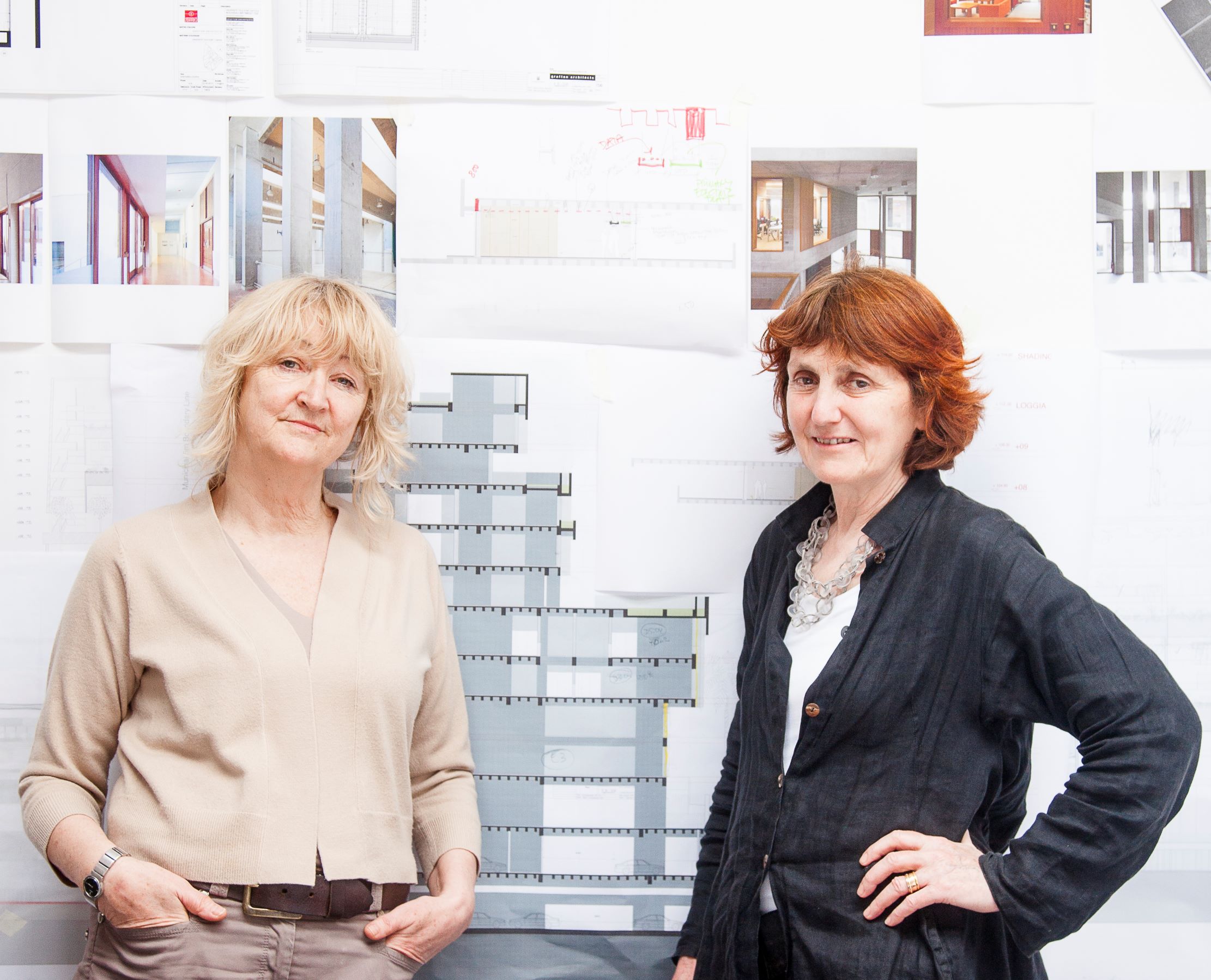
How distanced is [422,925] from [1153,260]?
172 centimetres

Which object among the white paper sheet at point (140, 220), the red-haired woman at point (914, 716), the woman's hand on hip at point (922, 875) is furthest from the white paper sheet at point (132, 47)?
the woman's hand on hip at point (922, 875)

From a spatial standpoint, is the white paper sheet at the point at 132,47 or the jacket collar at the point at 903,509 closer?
the jacket collar at the point at 903,509

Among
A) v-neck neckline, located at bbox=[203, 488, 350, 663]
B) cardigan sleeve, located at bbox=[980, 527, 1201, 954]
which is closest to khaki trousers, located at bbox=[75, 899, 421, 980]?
v-neck neckline, located at bbox=[203, 488, 350, 663]

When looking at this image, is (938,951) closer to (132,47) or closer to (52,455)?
(52,455)

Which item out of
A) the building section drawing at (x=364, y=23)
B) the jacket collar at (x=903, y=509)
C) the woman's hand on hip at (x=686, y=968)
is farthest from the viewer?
the building section drawing at (x=364, y=23)

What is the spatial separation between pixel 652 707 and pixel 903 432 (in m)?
0.72

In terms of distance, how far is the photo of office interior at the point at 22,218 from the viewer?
1630 millimetres

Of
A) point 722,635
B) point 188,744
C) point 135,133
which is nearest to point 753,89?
point 722,635

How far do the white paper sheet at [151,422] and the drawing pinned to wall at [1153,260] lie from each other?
1691 millimetres

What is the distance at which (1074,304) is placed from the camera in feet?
5.42

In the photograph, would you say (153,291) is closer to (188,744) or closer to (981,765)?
(188,744)

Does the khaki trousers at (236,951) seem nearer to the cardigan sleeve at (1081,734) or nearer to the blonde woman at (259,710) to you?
the blonde woman at (259,710)

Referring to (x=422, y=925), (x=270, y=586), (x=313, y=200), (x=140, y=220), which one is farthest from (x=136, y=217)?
(x=422, y=925)

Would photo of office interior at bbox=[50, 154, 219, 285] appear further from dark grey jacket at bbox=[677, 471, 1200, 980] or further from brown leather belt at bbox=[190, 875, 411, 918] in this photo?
dark grey jacket at bbox=[677, 471, 1200, 980]
